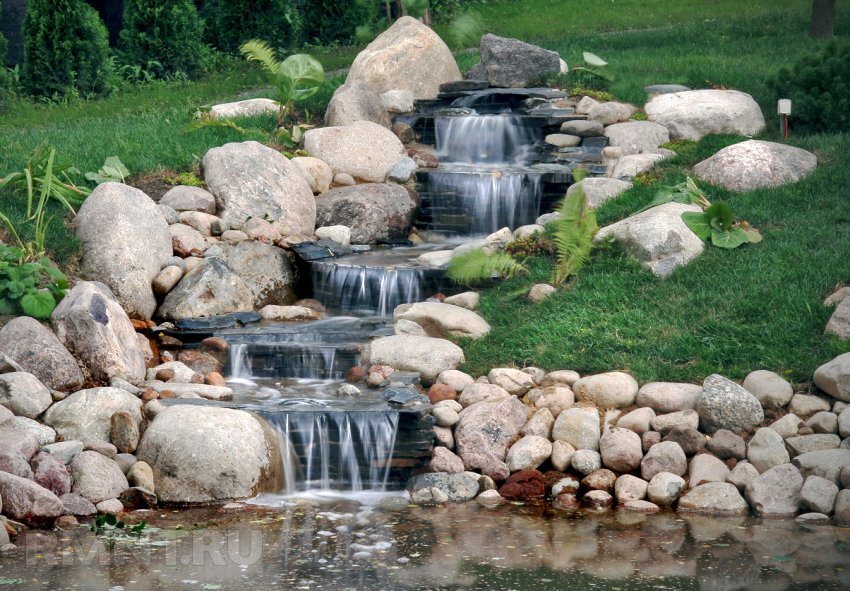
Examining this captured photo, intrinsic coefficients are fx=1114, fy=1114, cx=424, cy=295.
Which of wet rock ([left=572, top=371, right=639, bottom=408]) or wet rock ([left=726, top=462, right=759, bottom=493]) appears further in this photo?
wet rock ([left=572, top=371, right=639, bottom=408])

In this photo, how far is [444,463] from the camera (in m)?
8.59

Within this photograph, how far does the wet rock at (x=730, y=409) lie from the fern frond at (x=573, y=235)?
246 cm

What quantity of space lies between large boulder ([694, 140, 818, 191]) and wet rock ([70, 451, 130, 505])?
720cm

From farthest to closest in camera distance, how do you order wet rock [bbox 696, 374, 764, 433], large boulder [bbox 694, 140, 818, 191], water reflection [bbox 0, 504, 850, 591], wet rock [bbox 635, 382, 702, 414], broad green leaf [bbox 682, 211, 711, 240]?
large boulder [bbox 694, 140, 818, 191] < broad green leaf [bbox 682, 211, 711, 240] < wet rock [bbox 635, 382, 702, 414] < wet rock [bbox 696, 374, 764, 433] < water reflection [bbox 0, 504, 850, 591]

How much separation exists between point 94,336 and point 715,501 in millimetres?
4984

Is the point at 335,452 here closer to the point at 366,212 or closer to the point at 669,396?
the point at 669,396

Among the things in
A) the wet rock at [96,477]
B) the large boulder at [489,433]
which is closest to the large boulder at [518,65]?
the large boulder at [489,433]

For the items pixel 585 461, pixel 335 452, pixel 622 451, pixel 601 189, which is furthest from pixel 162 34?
pixel 622 451

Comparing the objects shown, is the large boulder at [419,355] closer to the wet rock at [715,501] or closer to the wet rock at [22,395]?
the wet rock at [715,501]

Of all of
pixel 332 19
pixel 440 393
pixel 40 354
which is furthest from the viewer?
pixel 332 19

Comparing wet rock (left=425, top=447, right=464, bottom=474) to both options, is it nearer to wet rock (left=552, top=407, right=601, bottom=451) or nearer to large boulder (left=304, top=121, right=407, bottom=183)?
wet rock (left=552, top=407, right=601, bottom=451)

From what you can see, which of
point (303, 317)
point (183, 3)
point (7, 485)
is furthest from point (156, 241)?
point (183, 3)

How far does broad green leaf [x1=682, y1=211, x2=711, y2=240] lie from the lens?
10719 millimetres


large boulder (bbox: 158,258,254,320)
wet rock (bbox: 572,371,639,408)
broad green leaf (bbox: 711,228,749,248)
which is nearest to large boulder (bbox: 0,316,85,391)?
large boulder (bbox: 158,258,254,320)
